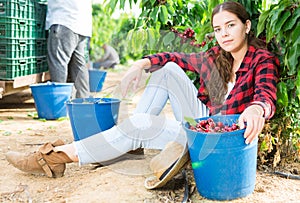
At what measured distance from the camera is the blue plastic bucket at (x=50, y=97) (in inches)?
153

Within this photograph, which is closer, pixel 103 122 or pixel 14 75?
pixel 103 122

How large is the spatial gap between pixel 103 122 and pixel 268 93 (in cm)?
113

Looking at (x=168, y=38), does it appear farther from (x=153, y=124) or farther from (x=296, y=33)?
(x=296, y=33)

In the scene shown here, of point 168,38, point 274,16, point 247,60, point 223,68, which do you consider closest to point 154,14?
point 168,38

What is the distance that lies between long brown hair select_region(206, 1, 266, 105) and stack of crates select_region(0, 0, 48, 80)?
2102mm

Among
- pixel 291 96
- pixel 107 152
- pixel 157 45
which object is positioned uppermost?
pixel 157 45

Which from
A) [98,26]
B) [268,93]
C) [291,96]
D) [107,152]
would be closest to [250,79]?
[268,93]

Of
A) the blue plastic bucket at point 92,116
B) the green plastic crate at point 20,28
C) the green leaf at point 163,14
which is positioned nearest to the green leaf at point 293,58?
the green leaf at point 163,14

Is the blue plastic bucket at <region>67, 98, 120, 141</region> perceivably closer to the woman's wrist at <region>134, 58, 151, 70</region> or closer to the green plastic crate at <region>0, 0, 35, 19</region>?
the woman's wrist at <region>134, 58, 151, 70</region>

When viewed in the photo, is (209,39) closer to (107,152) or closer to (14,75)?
(107,152)

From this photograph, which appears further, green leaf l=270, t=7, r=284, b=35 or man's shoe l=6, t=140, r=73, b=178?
man's shoe l=6, t=140, r=73, b=178

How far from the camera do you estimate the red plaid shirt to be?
76.4 inches

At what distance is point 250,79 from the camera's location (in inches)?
81.4

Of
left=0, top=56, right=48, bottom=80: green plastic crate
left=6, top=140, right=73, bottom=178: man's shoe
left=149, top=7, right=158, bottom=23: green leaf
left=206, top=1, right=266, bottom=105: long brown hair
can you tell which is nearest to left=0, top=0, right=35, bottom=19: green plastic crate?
left=0, top=56, right=48, bottom=80: green plastic crate
